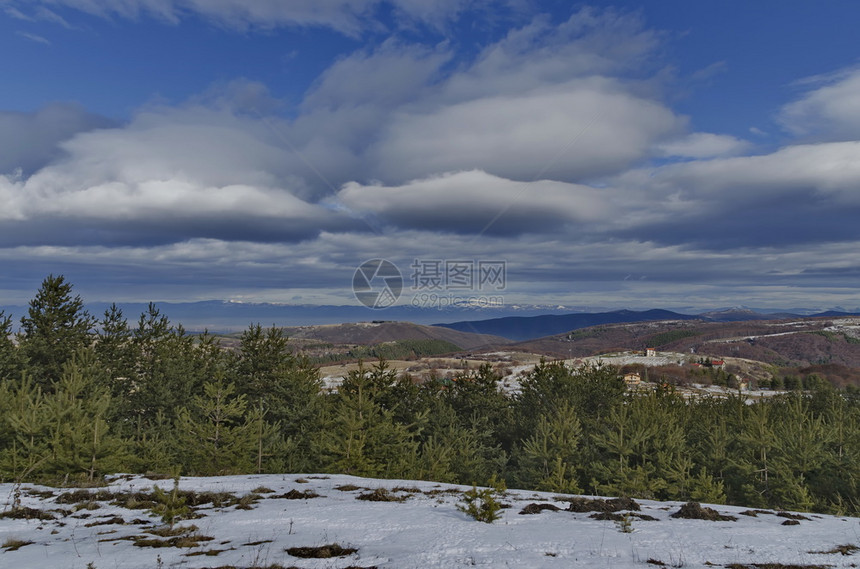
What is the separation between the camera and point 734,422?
45438mm

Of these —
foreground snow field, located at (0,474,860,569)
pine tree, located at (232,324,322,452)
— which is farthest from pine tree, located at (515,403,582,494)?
foreground snow field, located at (0,474,860,569)

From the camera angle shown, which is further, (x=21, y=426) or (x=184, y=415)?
(x=184, y=415)

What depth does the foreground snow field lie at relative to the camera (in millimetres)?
8969

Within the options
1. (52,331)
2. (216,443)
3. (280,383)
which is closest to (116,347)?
(52,331)

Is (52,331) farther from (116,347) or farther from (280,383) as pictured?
(280,383)

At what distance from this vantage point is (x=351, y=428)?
27.4 metres

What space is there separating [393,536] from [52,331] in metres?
59.1

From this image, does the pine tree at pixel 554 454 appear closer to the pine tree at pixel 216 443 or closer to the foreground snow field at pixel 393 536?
the pine tree at pixel 216 443

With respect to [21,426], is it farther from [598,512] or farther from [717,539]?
[717,539]

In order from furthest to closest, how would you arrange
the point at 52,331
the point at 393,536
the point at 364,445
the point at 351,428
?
the point at 52,331 < the point at 364,445 < the point at 351,428 < the point at 393,536

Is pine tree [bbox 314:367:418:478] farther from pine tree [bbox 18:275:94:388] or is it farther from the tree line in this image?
pine tree [bbox 18:275:94:388]

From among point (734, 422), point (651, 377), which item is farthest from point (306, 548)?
point (651, 377)

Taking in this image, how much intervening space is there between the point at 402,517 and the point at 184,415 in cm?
2267

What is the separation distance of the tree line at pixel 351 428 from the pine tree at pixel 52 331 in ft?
0.51
